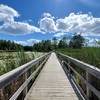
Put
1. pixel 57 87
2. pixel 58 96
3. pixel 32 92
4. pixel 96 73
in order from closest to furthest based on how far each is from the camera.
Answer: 1. pixel 96 73
2. pixel 58 96
3. pixel 32 92
4. pixel 57 87

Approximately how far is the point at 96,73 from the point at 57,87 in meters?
4.02

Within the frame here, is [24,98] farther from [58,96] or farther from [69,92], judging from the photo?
[69,92]

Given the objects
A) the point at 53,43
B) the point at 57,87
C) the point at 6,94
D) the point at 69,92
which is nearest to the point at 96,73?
the point at 6,94

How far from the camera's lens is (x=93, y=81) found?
499cm

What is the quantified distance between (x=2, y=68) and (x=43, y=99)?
1.47 meters

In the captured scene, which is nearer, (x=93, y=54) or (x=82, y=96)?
(x=82, y=96)

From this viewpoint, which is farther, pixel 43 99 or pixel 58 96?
pixel 58 96

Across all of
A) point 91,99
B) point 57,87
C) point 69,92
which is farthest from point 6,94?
point 57,87

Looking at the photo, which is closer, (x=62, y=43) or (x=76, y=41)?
(x=76, y=41)

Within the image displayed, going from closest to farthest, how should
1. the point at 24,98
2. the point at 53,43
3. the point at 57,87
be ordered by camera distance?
the point at 24,98 < the point at 57,87 < the point at 53,43

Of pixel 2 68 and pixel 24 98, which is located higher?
pixel 2 68

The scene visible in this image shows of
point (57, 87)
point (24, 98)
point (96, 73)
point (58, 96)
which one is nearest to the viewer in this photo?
point (96, 73)

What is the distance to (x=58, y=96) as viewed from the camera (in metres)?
6.70

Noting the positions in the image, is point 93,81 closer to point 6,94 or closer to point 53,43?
point 6,94
